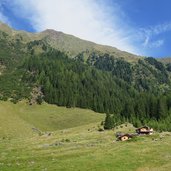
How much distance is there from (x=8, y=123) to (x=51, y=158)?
88488mm

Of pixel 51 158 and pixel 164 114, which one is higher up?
pixel 164 114

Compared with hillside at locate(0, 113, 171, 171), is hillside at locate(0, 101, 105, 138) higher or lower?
higher

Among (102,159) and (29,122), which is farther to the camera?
(29,122)

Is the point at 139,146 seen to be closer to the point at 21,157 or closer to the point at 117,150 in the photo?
the point at 117,150

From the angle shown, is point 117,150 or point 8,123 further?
point 8,123

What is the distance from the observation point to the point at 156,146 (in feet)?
263

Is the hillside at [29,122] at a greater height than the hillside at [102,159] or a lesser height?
greater

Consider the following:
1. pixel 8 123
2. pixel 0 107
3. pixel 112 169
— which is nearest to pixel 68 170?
pixel 112 169

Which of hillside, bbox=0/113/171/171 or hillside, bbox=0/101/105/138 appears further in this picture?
hillside, bbox=0/101/105/138

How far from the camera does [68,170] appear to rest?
57219mm

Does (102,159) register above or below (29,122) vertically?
below

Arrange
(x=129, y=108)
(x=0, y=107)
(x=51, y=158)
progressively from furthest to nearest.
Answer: (x=0, y=107) → (x=129, y=108) → (x=51, y=158)

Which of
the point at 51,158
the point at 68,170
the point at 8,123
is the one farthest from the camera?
the point at 8,123

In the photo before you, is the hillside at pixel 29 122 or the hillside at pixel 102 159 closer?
the hillside at pixel 102 159
